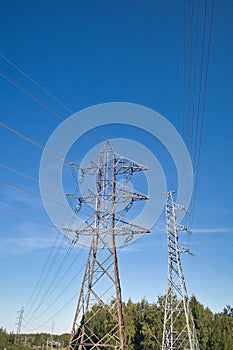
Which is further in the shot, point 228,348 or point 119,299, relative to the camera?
point 228,348

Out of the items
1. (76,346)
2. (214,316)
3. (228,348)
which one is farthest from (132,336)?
(76,346)

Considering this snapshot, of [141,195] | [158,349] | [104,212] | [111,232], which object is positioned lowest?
[158,349]

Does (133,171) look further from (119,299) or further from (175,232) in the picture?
(175,232)

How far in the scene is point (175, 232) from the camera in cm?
2536

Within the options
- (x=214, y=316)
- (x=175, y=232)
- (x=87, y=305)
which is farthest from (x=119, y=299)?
(x=214, y=316)

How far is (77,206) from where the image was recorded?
58.0 ft

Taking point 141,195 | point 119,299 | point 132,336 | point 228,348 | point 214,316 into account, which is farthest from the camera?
point 214,316

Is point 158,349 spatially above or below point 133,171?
below

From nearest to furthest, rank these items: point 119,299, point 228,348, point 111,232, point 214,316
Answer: point 119,299 < point 111,232 < point 228,348 < point 214,316

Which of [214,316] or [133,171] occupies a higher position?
[133,171]

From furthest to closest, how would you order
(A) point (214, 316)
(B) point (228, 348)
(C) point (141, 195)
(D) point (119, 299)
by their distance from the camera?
(A) point (214, 316)
(B) point (228, 348)
(C) point (141, 195)
(D) point (119, 299)

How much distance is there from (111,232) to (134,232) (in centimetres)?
A: 122

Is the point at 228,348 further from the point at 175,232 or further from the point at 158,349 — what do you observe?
the point at 175,232

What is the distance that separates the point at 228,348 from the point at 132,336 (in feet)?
54.3
